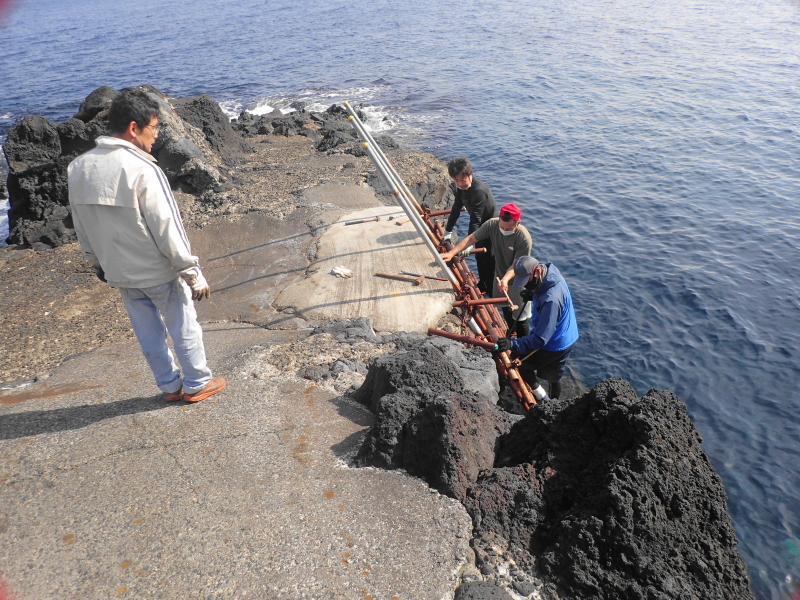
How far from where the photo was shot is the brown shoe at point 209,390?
173 inches

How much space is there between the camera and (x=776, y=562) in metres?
5.09

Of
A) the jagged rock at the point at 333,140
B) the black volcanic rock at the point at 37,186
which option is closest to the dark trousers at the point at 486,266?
the black volcanic rock at the point at 37,186

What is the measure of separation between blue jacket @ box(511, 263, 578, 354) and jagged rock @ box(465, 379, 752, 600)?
132 centimetres

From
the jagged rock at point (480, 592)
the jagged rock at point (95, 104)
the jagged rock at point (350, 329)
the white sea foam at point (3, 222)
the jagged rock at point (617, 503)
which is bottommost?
the white sea foam at point (3, 222)

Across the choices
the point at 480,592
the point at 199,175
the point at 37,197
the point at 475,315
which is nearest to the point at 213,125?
the point at 199,175

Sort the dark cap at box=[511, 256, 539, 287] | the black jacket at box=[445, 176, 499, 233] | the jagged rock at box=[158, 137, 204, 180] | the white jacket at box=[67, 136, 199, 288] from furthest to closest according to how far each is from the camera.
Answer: the jagged rock at box=[158, 137, 204, 180]
the black jacket at box=[445, 176, 499, 233]
the dark cap at box=[511, 256, 539, 287]
the white jacket at box=[67, 136, 199, 288]

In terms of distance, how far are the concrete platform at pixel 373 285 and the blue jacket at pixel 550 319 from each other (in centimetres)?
173

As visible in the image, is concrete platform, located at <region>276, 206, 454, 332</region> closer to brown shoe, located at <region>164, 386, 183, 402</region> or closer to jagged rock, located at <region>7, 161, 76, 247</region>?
brown shoe, located at <region>164, 386, 183, 402</region>

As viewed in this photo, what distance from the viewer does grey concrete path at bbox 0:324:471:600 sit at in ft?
9.66

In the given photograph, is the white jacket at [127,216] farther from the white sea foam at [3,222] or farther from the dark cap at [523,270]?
the white sea foam at [3,222]

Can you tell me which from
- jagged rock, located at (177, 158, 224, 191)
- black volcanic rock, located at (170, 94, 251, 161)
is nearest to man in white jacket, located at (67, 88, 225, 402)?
jagged rock, located at (177, 158, 224, 191)

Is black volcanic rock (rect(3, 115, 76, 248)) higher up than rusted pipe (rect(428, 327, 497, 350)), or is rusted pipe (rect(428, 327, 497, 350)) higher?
rusted pipe (rect(428, 327, 497, 350))

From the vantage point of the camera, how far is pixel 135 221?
140 inches

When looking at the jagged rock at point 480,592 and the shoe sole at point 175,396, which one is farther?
the shoe sole at point 175,396
